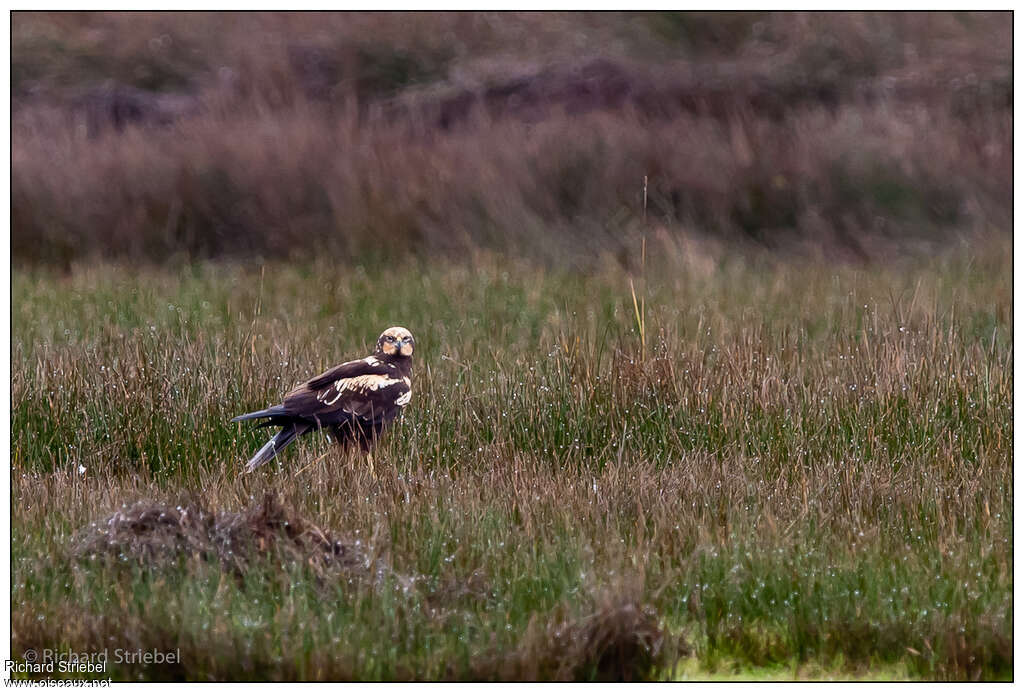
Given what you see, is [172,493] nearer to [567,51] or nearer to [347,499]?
[347,499]

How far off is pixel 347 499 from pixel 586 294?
14.7 ft

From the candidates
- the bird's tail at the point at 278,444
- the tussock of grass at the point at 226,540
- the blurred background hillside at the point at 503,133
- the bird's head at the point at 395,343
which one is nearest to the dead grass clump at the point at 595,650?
the tussock of grass at the point at 226,540

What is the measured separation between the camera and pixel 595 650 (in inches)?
163

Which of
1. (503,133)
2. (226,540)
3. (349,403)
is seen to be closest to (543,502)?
(349,403)

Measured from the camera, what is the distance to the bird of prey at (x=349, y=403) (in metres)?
5.75

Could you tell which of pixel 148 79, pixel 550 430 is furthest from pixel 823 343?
pixel 148 79

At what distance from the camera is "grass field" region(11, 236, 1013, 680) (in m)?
4.25

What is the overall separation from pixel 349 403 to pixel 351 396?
0.03m

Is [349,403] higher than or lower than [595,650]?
higher

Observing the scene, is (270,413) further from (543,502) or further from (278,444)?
(543,502)

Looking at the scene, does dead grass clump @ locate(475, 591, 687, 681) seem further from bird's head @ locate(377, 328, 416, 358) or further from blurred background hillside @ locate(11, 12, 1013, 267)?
blurred background hillside @ locate(11, 12, 1013, 267)

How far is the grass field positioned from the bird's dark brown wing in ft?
0.65

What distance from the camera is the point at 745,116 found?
1329 cm

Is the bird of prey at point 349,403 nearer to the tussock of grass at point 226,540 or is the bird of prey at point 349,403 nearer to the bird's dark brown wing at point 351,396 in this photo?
the bird's dark brown wing at point 351,396
